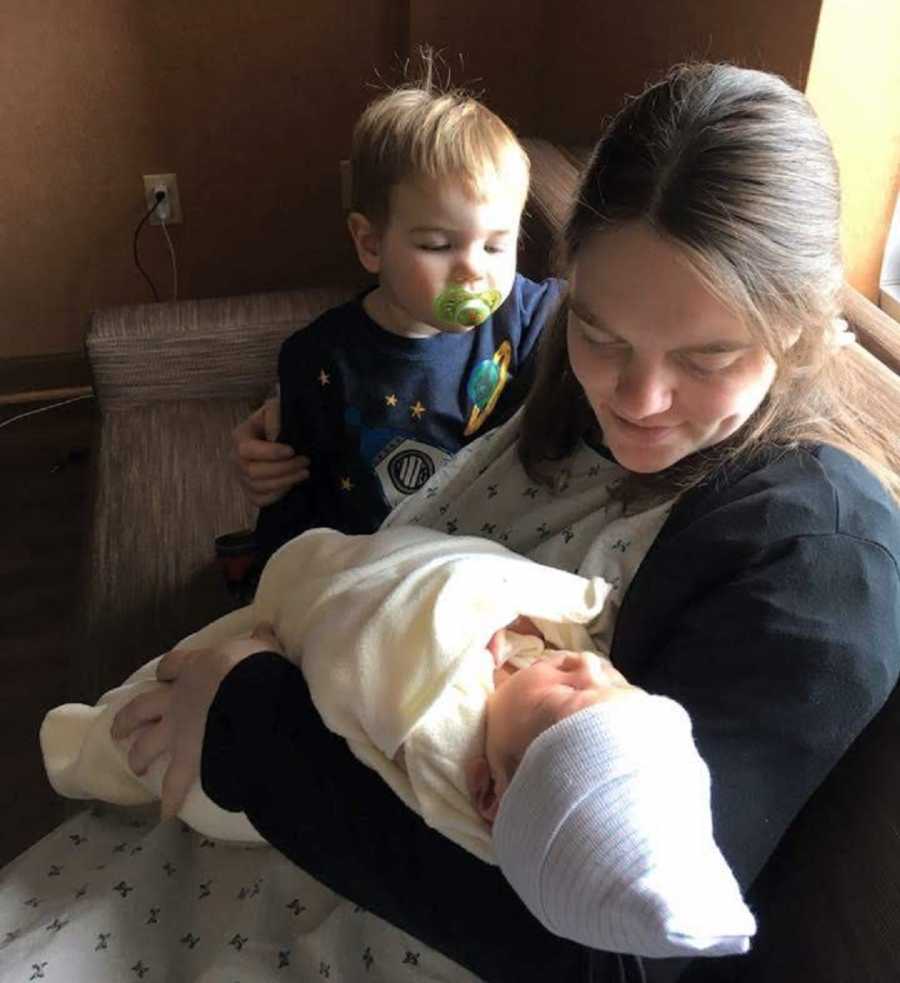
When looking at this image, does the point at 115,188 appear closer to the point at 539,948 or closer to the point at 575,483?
the point at 575,483

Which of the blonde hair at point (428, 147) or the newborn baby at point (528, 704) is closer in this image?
the newborn baby at point (528, 704)

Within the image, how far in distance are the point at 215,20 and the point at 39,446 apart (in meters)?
1.16

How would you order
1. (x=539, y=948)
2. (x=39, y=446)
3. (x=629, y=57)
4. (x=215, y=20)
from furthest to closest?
(x=39, y=446) → (x=215, y=20) → (x=629, y=57) → (x=539, y=948)

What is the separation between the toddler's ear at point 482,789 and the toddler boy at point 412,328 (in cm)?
59

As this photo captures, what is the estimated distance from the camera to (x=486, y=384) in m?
1.42

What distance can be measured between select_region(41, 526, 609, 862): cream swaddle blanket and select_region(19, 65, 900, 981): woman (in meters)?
0.03

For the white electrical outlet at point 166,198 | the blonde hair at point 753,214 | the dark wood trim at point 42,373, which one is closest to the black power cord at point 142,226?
the white electrical outlet at point 166,198

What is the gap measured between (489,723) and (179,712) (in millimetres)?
315

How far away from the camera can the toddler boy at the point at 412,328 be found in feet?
4.21

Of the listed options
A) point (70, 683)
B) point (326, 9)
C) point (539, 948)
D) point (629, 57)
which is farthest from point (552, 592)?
point (326, 9)

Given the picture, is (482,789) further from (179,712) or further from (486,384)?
(486,384)

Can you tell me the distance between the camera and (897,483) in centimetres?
89

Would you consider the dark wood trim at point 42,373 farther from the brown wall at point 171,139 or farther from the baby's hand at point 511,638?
the baby's hand at point 511,638

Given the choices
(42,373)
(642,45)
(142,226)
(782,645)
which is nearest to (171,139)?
(142,226)
